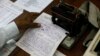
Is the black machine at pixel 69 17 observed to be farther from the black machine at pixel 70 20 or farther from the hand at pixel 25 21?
the hand at pixel 25 21

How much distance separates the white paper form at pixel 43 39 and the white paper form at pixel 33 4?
0.46ft

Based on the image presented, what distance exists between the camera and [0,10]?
1218 millimetres

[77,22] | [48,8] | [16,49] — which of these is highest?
[77,22]

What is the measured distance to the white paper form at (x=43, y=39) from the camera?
1.00m

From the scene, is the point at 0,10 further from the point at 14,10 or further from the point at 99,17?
the point at 99,17

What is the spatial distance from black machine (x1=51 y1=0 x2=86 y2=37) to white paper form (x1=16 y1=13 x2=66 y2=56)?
5 cm

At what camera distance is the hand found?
1080 mm

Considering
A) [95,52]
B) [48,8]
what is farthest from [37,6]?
[95,52]

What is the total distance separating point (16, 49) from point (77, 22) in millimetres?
383

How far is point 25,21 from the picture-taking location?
1.12 m

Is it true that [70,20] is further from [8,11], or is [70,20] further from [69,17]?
[8,11]

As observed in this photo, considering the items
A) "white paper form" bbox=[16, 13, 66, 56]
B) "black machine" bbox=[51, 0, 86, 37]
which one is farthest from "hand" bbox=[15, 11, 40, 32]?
"black machine" bbox=[51, 0, 86, 37]

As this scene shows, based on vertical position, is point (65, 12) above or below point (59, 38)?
above

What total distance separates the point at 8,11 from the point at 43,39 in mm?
354
